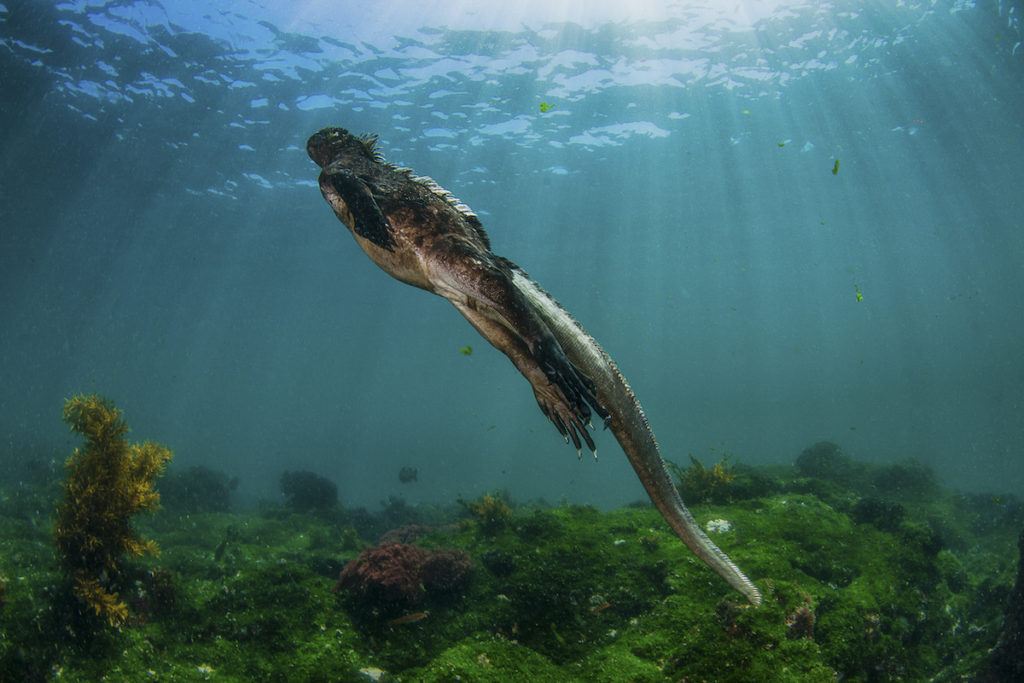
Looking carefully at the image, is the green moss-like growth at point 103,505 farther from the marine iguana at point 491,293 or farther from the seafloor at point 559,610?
the marine iguana at point 491,293

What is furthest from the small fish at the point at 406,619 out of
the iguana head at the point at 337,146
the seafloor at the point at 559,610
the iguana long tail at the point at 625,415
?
the iguana head at the point at 337,146

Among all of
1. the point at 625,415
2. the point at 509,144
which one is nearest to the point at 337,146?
the point at 625,415

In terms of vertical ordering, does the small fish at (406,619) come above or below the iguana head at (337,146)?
below

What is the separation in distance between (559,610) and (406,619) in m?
1.78

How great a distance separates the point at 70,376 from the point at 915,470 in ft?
504

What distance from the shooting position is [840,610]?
4520 mm

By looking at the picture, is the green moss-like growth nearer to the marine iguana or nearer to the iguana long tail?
the marine iguana

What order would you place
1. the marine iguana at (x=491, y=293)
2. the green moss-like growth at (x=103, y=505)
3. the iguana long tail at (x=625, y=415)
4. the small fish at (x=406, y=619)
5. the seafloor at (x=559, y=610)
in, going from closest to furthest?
the marine iguana at (x=491, y=293) → the iguana long tail at (x=625, y=415) → the seafloor at (x=559, y=610) → the green moss-like growth at (x=103, y=505) → the small fish at (x=406, y=619)

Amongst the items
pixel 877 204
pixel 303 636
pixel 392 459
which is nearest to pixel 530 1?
pixel 303 636

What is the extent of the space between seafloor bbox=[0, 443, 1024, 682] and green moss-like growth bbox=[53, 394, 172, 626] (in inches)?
6.2

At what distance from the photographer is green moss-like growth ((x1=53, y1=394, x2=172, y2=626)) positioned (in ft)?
16.0

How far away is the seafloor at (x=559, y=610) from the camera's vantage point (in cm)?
382

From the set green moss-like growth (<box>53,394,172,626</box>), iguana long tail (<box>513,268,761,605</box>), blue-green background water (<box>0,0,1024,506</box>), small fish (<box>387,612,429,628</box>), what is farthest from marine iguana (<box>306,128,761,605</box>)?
blue-green background water (<box>0,0,1024,506</box>)

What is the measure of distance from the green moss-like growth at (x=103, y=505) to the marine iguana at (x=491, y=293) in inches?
204
